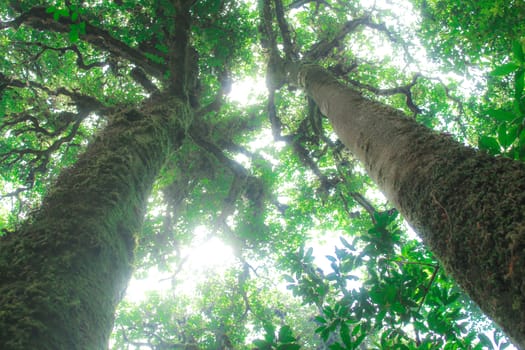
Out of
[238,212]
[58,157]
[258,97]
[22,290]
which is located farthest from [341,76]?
[58,157]

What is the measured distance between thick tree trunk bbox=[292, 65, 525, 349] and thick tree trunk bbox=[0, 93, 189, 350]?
2.04 meters

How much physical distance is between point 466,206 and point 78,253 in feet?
7.86

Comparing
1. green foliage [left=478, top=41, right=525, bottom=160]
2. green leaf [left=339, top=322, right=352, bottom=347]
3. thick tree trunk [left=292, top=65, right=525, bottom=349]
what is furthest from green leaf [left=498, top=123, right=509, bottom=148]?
green leaf [left=339, top=322, right=352, bottom=347]

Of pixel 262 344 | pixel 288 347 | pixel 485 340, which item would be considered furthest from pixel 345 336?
pixel 485 340

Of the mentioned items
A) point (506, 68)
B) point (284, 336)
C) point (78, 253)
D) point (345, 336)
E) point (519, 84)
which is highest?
point (78, 253)

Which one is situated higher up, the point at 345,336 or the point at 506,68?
the point at 506,68

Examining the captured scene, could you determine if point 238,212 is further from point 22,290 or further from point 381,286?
point 22,290

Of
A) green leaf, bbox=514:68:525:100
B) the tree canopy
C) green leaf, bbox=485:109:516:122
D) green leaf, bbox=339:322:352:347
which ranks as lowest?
green leaf, bbox=339:322:352:347

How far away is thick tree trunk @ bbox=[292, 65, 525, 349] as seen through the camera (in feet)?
3.59

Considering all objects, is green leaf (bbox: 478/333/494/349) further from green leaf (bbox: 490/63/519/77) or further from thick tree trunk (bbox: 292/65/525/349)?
green leaf (bbox: 490/63/519/77)

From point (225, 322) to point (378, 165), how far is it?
9.32 metres

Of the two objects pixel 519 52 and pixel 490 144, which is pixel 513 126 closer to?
pixel 490 144

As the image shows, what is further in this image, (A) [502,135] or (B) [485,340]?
(B) [485,340]

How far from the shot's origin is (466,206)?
1.37 metres
